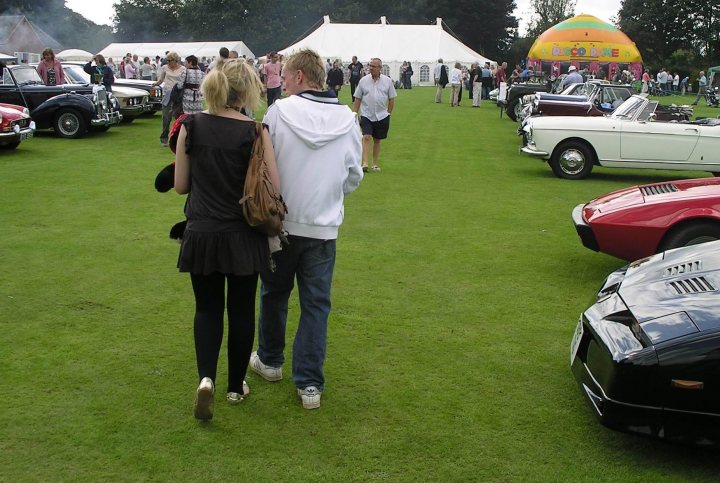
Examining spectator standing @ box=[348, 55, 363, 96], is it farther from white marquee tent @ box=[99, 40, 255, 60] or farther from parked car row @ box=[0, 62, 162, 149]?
white marquee tent @ box=[99, 40, 255, 60]

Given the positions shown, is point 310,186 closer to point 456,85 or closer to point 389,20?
point 456,85

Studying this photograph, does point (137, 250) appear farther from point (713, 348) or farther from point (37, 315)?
point (713, 348)

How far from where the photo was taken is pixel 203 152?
396cm

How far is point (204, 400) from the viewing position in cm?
409

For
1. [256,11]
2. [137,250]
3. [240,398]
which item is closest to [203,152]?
[240,398]

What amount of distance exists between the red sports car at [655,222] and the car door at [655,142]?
6200 millimetres

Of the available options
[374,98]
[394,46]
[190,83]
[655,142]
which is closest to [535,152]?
[655,142]

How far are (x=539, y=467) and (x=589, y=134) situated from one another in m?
10.4

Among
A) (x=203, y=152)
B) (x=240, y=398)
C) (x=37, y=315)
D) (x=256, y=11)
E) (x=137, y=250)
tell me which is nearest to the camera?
(x=203, y=152)

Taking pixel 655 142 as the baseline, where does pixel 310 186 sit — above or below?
above

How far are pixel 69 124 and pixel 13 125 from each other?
3.09 m

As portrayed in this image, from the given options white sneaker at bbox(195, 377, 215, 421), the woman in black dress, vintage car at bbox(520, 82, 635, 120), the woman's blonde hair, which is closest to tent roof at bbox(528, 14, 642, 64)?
vintage car at bbox(520, 82, 635, 120)

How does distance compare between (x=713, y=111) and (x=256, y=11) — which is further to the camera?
(x=256, y=11)

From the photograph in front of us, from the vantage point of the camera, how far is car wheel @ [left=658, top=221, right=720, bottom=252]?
257 inches
